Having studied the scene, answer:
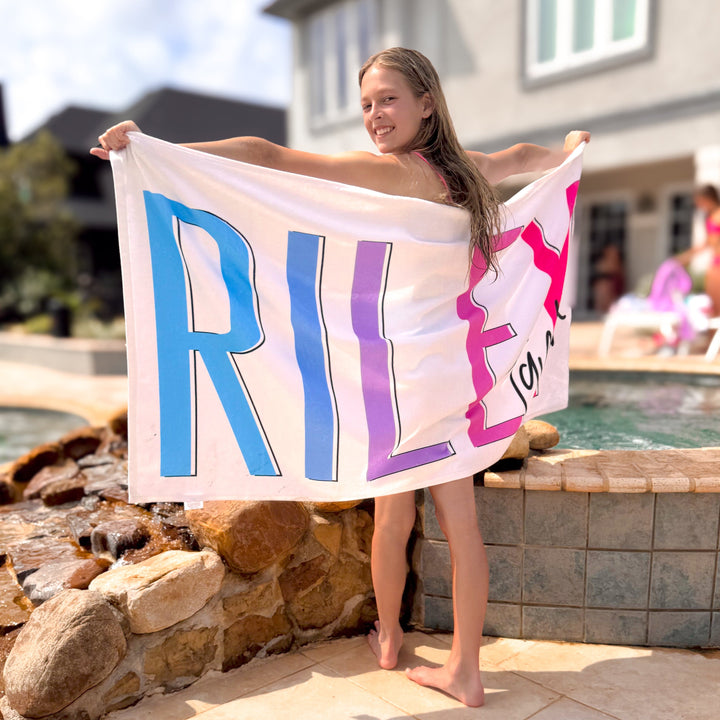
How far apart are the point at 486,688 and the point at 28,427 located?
18.2 feet

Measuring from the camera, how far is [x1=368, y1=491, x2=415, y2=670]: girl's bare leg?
88.7 inches

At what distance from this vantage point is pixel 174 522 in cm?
263

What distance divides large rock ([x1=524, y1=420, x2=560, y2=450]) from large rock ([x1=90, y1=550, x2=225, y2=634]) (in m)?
1.25

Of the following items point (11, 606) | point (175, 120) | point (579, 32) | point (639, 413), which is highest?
point (175, 120)

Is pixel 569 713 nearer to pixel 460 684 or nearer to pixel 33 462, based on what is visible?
pixel 460 684

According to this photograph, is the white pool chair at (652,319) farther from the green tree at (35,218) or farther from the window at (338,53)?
the green tree at (35,218)

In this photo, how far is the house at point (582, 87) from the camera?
32.6ft

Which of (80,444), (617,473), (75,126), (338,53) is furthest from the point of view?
(75,126)

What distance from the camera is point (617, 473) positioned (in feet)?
7.54

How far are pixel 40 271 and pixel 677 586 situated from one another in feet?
58.6

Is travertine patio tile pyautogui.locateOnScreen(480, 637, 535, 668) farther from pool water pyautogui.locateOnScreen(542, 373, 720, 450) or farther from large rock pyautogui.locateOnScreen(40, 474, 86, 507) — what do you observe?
large rock pyautogui.locateOnScreen(40, 474, 86, 507)

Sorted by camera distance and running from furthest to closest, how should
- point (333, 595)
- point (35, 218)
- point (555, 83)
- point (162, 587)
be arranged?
point (35, 218) < point (555, 83) < point (333, 595) < point (162, 587)

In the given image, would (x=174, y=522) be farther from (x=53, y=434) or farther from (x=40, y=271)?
(x=40, y=271)

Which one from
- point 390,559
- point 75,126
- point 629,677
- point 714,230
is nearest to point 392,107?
point 390,559
